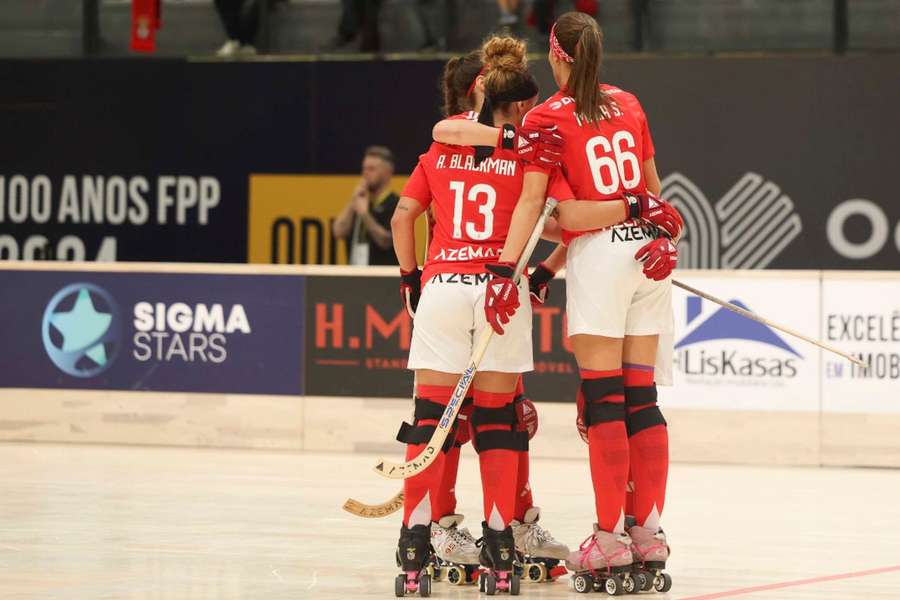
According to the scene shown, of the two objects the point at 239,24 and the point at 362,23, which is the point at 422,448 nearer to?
the point at 362,23

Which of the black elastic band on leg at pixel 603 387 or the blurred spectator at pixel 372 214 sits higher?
the blurred spectator at pixel 372 214

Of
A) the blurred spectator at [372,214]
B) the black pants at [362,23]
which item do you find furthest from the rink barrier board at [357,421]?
the black pants at [362,23]

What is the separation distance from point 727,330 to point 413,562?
15.0ft

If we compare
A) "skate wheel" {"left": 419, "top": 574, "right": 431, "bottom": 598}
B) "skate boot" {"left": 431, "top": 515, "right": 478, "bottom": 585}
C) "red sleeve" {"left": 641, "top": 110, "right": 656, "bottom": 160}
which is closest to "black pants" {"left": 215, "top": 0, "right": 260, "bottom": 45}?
"red sleeve" {"left": 641, "top": 110, "right": 656, "bottom": 160}

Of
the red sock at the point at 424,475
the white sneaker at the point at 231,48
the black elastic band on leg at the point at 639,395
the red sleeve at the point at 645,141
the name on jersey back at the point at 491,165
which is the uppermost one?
the white sneaker at the point at 231,48

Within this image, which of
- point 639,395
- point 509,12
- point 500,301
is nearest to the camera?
point 500,301

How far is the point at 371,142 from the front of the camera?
13.2 metres

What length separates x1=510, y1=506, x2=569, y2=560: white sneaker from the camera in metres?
6.03

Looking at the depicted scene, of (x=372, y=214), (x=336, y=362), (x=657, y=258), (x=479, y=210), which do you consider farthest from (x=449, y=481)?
(x=372, y=214)

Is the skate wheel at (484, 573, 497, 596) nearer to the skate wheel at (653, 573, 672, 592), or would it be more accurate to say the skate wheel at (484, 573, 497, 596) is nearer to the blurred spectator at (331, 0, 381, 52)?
the skate wheel at (653, 573, 672, 592)

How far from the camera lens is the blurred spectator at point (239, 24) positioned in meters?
13.2

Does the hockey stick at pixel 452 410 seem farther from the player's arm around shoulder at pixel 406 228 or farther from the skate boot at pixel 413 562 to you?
the player's arm around shoulder at pixel 406 228

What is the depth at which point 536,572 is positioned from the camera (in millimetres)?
5961

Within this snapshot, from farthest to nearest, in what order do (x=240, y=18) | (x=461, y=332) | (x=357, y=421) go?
(x=240, y=18) → (x=357, y=421) → (x=461, y=332)
